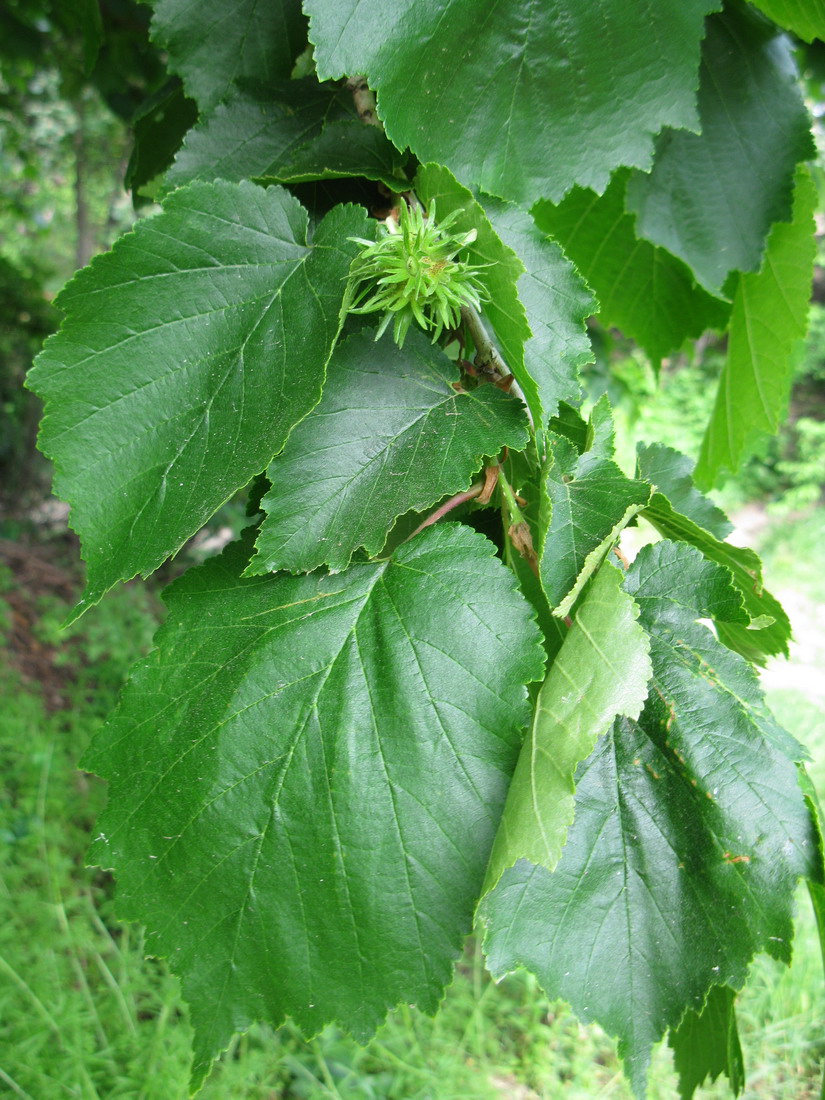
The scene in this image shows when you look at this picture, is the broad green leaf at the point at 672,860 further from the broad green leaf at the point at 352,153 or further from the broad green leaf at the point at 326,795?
the broad green leaf at the point at 352,153

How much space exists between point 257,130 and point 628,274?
515mm

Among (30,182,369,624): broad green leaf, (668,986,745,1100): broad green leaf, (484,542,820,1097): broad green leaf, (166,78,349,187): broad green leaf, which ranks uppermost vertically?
(166,78,349,187): broad green leaf

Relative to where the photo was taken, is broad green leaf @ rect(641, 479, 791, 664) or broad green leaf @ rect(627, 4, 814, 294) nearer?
broad green leaf @ rect(641, 479, 791, 664)

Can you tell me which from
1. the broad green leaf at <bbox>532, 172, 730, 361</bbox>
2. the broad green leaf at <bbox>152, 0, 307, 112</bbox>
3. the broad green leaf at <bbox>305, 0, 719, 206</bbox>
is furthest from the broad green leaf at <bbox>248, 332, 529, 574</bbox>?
the broad green leaf at <bbox>532, 172, 730, 361</bbox>

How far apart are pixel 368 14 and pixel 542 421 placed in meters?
0.29

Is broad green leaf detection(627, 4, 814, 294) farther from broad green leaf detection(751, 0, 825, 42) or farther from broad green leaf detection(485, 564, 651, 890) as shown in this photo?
broad green leaf detection(485, 564, 651, 890)

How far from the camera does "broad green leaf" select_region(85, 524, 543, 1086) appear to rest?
19.4 inches

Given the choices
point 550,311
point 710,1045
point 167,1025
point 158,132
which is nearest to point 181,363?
point 550,311

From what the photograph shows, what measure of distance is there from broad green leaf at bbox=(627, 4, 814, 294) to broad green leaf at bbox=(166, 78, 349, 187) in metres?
0.33

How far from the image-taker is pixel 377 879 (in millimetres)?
492

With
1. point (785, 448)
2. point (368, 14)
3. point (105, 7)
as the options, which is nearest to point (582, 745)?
point (368, 14)

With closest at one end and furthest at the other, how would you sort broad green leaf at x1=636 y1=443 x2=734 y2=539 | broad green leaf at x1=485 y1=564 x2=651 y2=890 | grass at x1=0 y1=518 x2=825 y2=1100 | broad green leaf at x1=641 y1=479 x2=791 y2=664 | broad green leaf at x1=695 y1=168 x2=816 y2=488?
broad green leaf at x1=485 y1=564 x2=651 y2=890
broad green leaf at x1=641 y1=479 x2=791 y2=664
broad green leaf at x1=636 y1=443 x2=734 y2=539
broad green leaf at x1=695 y1=168 x2=816 y2=488
grass at x1=0 y1=518 x2=825 y2=1100

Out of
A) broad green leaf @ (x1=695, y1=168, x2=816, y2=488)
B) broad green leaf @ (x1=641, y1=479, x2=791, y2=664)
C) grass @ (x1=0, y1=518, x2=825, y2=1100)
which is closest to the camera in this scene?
broad green leaf @ (x1=641, y1=479, x2=791, y2=664)

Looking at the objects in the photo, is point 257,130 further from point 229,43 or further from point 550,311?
point 550,311
